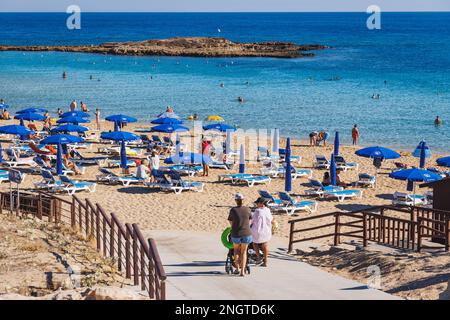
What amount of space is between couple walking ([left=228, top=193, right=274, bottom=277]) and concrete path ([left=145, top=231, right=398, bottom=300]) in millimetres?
278

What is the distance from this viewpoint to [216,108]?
47156 mm

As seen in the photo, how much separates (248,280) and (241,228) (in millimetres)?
715

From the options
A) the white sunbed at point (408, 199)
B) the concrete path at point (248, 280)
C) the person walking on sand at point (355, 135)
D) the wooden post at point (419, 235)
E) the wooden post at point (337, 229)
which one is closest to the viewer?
the concrete path at point (248, 280)

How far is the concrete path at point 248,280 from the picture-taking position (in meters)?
9.78

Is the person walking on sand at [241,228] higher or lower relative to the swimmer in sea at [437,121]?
lower

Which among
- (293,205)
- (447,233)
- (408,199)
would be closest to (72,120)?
(293,205)

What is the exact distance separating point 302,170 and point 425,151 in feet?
13.5

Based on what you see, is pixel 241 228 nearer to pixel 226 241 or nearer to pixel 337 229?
pixel 226 241

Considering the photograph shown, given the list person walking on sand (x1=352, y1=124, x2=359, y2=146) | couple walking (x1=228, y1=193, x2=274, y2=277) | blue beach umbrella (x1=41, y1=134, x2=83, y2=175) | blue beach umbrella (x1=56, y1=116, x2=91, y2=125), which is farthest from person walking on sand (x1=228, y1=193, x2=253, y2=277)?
person walking on sand (x1=352, y1=124, x2=359, y2=146)

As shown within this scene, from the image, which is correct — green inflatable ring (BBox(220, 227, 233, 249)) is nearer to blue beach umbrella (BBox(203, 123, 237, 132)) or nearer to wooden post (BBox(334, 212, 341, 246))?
wooden post (BBox(334, 212, 341, 246))

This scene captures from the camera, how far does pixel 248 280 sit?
1065 cm

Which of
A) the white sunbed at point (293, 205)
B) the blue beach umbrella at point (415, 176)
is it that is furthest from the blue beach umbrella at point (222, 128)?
the blue beach umbrella at point (415, 176)

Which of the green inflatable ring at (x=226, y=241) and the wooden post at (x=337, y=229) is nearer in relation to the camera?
the green inflatable ring at (x=226, y=241)

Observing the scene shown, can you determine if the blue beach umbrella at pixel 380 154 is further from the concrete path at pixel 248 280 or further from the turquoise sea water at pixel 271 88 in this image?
the turquoise sea water at pixel 271 88
